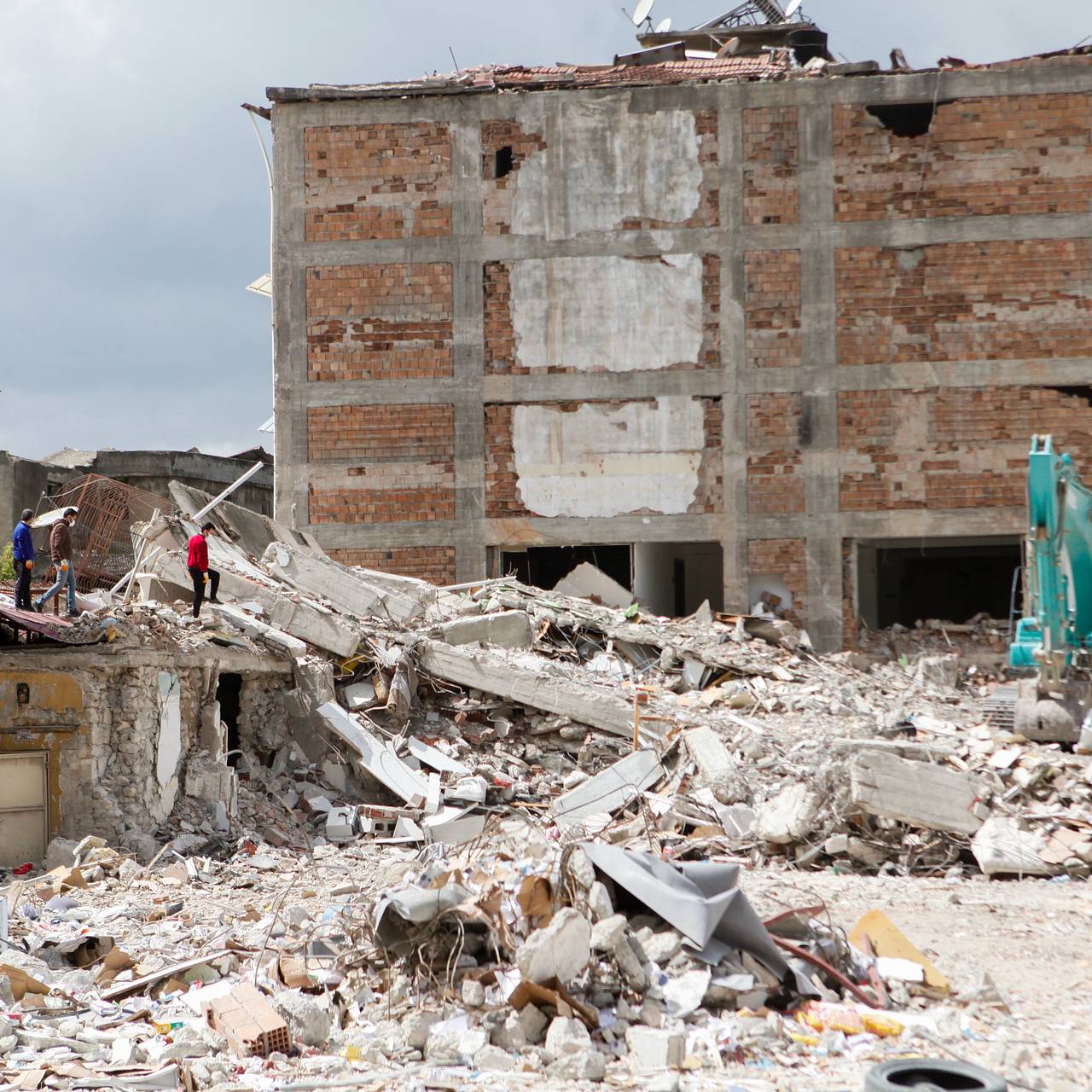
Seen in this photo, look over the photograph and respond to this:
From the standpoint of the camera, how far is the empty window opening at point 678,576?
21062 millimetres

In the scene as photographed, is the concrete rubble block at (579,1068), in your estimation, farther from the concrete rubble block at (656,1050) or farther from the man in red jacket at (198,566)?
the man in red jacket at (198,566)

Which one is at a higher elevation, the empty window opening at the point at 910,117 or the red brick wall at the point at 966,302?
the empty window opening at the point at 910,117

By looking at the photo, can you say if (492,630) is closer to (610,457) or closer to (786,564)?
(610,457)

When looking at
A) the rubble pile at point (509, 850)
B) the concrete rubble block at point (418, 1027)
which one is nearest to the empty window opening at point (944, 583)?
the rubble pile at point (509, 850)

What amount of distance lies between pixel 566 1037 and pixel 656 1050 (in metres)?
0.43

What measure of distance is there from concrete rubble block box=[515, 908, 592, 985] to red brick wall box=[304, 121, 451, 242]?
16.1 m

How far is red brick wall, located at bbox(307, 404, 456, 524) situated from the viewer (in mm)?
21062

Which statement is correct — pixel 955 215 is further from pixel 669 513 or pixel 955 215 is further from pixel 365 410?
pixel 365 410

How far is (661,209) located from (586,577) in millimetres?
5954

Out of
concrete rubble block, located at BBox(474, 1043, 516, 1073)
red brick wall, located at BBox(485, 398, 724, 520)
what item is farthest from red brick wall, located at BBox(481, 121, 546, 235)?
concrete rubble block, located at BBox(474, 1043, 516, 1073)

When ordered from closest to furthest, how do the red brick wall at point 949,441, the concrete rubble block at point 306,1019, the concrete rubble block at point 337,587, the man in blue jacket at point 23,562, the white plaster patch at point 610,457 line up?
the concrete rubble block at point 306,1019 → the man in blue jacket at point 23,562 → the concrete rubble block at point 337,587 → the red brick wall at point 949,441 → the white plaster patch at point 610,457

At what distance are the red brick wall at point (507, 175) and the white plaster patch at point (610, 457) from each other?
119 inches

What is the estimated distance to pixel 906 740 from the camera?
13.4 m

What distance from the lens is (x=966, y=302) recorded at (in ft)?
67.2
